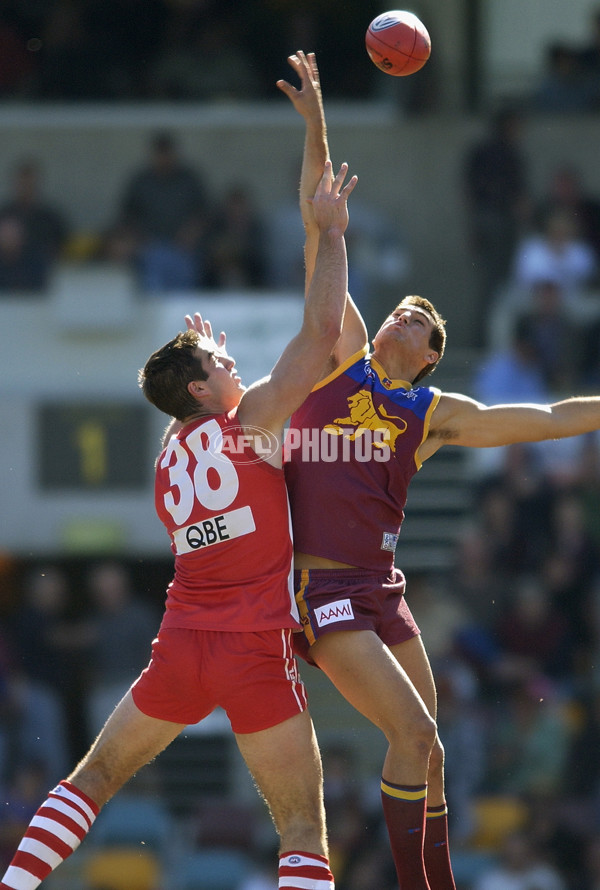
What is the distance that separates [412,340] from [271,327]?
636cm

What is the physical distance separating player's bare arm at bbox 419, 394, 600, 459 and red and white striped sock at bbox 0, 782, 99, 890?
185 cm

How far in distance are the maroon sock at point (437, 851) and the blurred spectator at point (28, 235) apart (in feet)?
26.2

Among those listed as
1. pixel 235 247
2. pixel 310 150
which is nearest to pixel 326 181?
pixel 310 150

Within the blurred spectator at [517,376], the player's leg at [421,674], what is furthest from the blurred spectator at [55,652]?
the player's leg at [421,674]

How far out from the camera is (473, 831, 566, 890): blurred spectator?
9688mm

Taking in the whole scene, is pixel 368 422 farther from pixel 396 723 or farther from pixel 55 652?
pixel 55 652

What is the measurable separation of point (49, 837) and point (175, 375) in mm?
Answer: 1696

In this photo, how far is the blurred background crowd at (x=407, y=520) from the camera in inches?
392

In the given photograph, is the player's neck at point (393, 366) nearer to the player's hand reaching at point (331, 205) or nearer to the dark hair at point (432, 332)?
the dark hair at point (432, 332)

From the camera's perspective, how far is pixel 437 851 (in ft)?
18.1

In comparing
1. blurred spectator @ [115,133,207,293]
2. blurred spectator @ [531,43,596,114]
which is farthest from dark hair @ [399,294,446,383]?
blurred spectator @ [531,43,596,114]

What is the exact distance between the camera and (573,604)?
10.7 m

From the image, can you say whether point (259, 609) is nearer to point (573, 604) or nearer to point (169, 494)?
point (169, 494)

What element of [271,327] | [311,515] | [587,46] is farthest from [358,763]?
[587,46]
